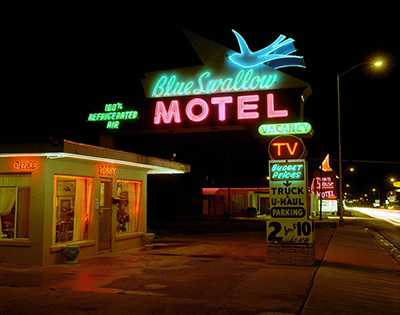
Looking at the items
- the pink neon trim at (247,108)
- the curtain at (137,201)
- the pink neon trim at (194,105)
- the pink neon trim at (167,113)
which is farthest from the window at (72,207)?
the pink neon trim at (247,108)

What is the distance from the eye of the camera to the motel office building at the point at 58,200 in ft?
37.2

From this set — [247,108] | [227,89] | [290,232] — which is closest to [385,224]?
[247,108]

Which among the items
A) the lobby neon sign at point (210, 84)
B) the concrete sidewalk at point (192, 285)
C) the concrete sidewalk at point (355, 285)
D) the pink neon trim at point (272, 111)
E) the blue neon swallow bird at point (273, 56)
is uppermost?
the blue neon swallow bird at point (273, 56)

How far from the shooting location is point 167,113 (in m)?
17.1

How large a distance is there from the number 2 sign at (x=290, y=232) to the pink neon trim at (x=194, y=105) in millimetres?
5876

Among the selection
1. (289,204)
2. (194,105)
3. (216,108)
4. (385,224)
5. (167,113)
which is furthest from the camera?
(385,224)

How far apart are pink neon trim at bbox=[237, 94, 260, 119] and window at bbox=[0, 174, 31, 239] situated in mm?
7820

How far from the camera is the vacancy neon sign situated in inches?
617

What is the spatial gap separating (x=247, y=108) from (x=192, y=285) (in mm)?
8496

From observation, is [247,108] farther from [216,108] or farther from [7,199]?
[7,199]

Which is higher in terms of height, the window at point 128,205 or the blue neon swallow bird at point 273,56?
the blue neon swallow bird at point 273,56

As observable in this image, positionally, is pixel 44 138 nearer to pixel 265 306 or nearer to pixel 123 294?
pixel 123 294

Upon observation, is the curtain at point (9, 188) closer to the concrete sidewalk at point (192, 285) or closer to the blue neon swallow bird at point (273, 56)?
the concrete sidewalk at point (192, 285)

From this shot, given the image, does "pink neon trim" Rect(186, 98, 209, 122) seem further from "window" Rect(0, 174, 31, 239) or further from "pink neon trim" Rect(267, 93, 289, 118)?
"window" Rect(0, 174, 31, 239)
